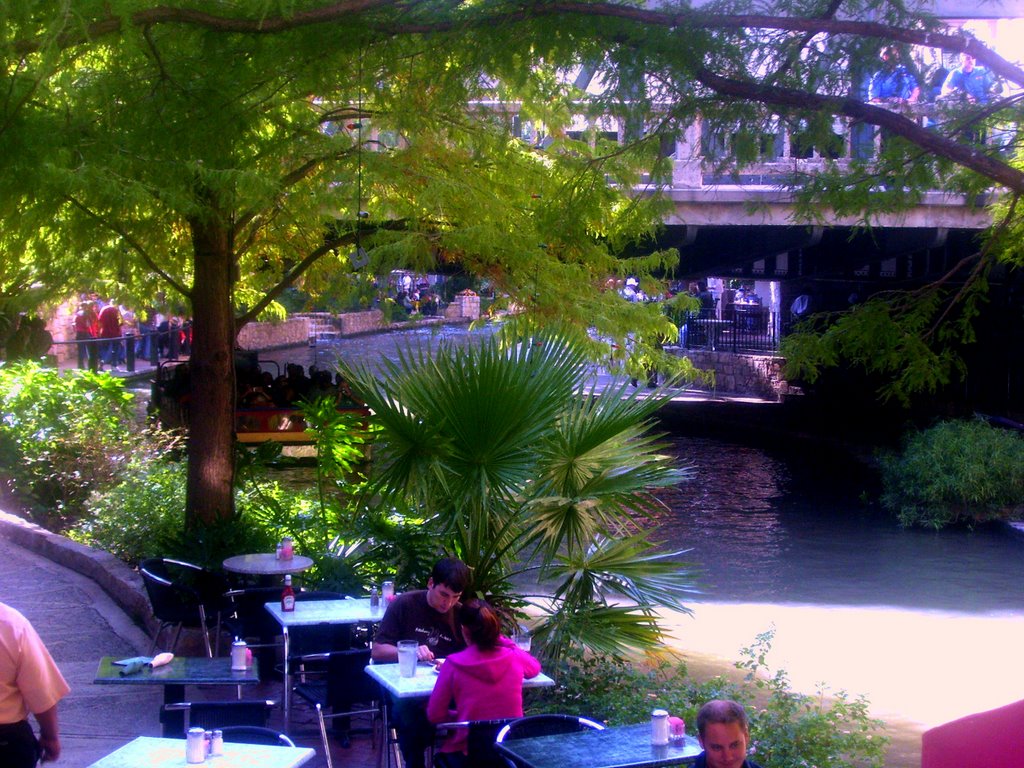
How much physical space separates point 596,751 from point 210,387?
5.54 m

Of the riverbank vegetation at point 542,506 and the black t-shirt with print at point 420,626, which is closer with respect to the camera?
the black t-shirt with print at point 420,626

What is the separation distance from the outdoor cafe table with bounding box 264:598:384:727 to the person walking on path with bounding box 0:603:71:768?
1960 millimetres

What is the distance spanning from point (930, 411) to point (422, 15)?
895 inches

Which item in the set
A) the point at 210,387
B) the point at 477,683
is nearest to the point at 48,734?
the point at 477,683

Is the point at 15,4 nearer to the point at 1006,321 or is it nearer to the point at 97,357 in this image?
the point at 97,357

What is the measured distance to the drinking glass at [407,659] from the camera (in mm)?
5480

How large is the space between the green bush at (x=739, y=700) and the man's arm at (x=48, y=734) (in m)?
2.81

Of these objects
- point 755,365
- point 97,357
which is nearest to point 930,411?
point 755,365

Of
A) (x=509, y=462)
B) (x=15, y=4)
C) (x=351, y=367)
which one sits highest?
(x=15, y=4)

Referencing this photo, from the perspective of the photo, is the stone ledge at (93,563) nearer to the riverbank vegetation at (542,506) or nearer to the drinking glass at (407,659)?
the riverbank vegetation at (542,506)

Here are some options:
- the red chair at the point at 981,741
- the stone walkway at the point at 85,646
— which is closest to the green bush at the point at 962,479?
the stone walkway at the point at 85,646

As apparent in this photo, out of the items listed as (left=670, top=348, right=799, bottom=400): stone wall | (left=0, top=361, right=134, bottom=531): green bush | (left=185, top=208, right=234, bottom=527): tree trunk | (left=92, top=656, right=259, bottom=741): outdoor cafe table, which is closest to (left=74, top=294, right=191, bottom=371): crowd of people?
(left=0, top=361, right=134, bottom=531): green bush

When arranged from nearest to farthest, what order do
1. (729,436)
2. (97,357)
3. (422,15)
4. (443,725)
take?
(443,725) < (422,15) < (97,357) < (729,436)

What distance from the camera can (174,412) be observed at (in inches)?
683
